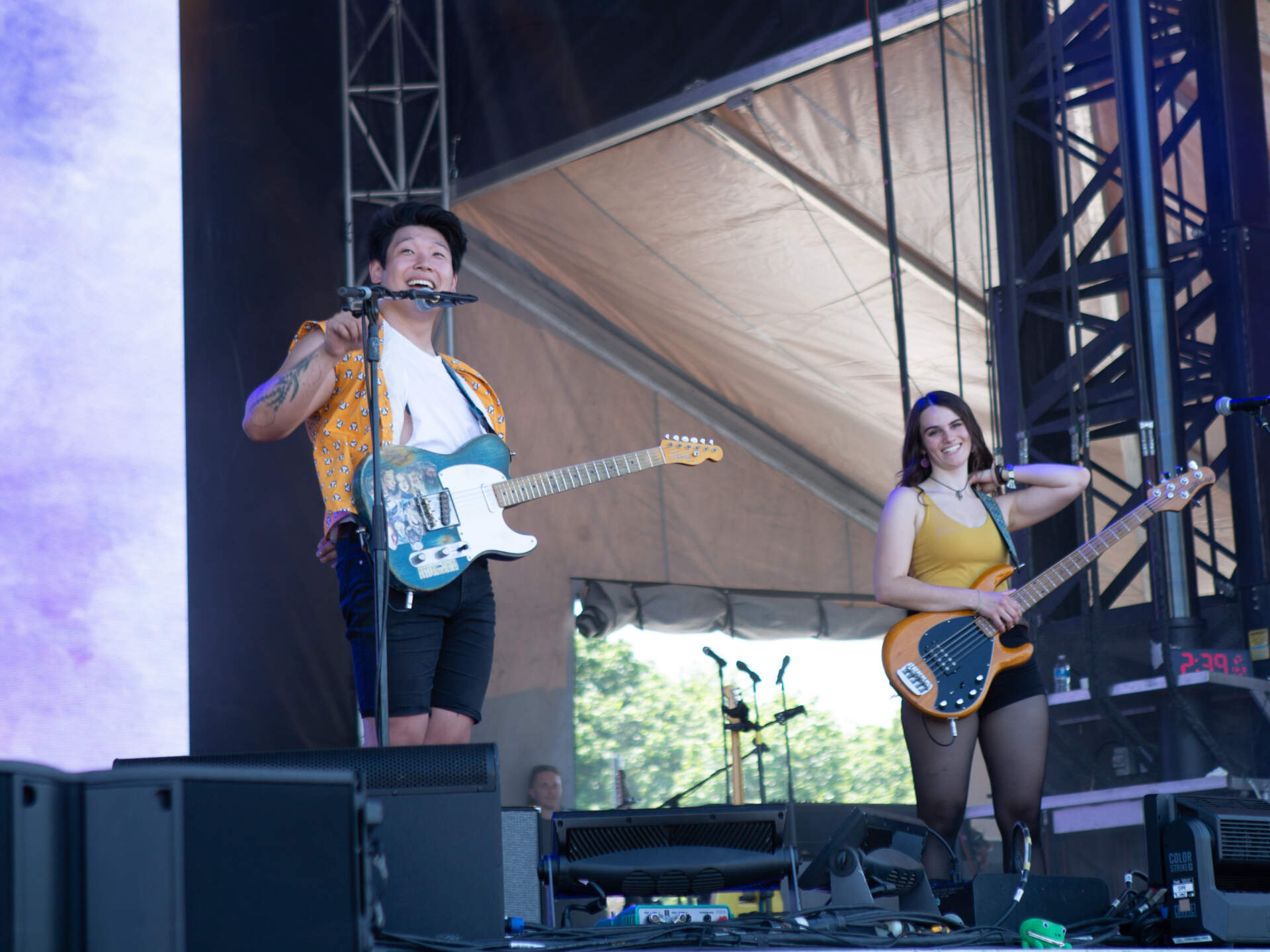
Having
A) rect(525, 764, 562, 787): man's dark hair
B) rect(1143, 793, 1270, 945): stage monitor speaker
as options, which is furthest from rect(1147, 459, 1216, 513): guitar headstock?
rect(525, 764, 562, 787): man's dark hair

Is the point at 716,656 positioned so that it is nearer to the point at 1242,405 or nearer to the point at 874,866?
the point at 1242,405

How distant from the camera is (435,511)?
2545 mm

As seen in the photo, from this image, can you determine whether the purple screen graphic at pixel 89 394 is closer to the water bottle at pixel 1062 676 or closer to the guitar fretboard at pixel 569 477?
the guitar fretboard at pixel 569 477

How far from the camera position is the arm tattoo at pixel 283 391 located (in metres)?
2.46

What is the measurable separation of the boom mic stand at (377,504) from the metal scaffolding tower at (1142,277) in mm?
2376

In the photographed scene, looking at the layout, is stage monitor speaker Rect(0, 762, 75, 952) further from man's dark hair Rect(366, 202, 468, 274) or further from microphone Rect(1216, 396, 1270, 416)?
microphone Rect(1216, 396, 1270, 416)

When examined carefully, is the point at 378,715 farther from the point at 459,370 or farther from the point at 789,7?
the point at 789,7

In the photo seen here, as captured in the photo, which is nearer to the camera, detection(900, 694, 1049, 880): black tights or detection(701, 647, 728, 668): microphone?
detection(900, 694, 1049, 880): black tights

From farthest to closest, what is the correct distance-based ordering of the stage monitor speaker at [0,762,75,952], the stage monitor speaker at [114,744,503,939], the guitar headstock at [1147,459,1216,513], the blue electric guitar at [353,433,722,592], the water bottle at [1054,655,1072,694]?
the water bottle at [1054,655,1072,694]
the guitar headstock at [1147,459,1216,513]
the blue electric guitar at [353,433,722,592]
the stage monitor speaker at [114,744,503,939]
the stage monitor speaker at [0,762,75,952]

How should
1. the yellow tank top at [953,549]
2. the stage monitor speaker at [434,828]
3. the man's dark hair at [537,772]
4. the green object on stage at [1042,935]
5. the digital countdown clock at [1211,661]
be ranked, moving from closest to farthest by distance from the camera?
1. the stage monitor speaker at [434,828]
2. the green object on stage at [1042,935]
3. the yellow tank top at [953,549]
4. the digital countdown clock at [1211,661]
5. the man's dark hair at [537,772]

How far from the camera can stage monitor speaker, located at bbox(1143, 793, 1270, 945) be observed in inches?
68.9

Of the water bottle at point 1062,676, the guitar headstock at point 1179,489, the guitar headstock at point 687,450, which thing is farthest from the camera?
the water bottle at point 1062,676

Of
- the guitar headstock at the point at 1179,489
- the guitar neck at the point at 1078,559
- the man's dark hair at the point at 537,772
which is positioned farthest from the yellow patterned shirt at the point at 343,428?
the man's dark hair at the point at 537,772

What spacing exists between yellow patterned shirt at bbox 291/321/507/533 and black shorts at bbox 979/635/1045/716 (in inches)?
53.0
